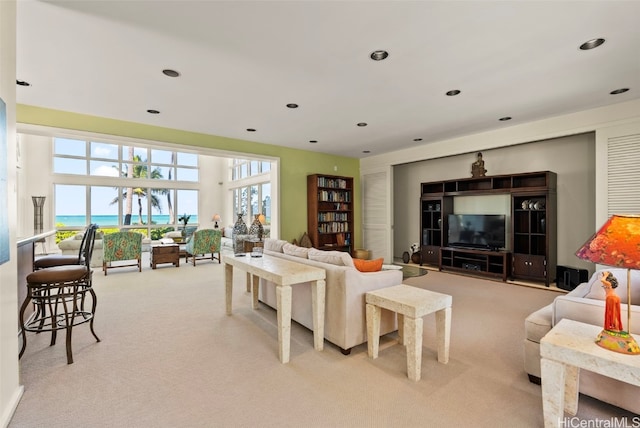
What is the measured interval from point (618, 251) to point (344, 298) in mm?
1710

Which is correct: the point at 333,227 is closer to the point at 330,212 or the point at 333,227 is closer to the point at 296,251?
the point at 330,212

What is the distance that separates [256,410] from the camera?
1.83m

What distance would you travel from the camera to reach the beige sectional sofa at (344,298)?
8.30 feet

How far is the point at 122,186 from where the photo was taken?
9828 mm

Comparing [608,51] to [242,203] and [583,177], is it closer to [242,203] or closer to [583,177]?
[583,177]

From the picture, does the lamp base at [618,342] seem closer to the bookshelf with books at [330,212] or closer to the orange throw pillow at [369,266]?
the orange throw pillow at [369,266]

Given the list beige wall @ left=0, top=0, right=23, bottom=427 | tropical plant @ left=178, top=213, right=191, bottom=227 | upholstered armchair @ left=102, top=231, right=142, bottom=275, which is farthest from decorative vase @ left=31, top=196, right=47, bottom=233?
beige wall @ left=0, top=0, right=23, bottom=427

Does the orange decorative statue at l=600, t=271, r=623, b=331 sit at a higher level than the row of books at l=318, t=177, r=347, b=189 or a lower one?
lower

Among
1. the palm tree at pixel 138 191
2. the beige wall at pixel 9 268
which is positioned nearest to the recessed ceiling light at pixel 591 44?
the beige wall at pixel 9 268

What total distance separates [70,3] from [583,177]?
21.3 ft

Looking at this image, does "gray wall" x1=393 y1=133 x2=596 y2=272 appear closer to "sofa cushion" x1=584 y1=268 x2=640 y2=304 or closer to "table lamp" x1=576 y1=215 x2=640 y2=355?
"sofa cushion" x1=584 y1=268 x2=640 y2=304

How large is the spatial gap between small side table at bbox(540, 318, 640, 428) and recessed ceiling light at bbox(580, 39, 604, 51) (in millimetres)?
2365

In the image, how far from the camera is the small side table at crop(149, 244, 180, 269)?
6.57 m

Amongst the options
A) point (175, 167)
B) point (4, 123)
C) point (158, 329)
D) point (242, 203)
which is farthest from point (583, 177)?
point (175, 167)
